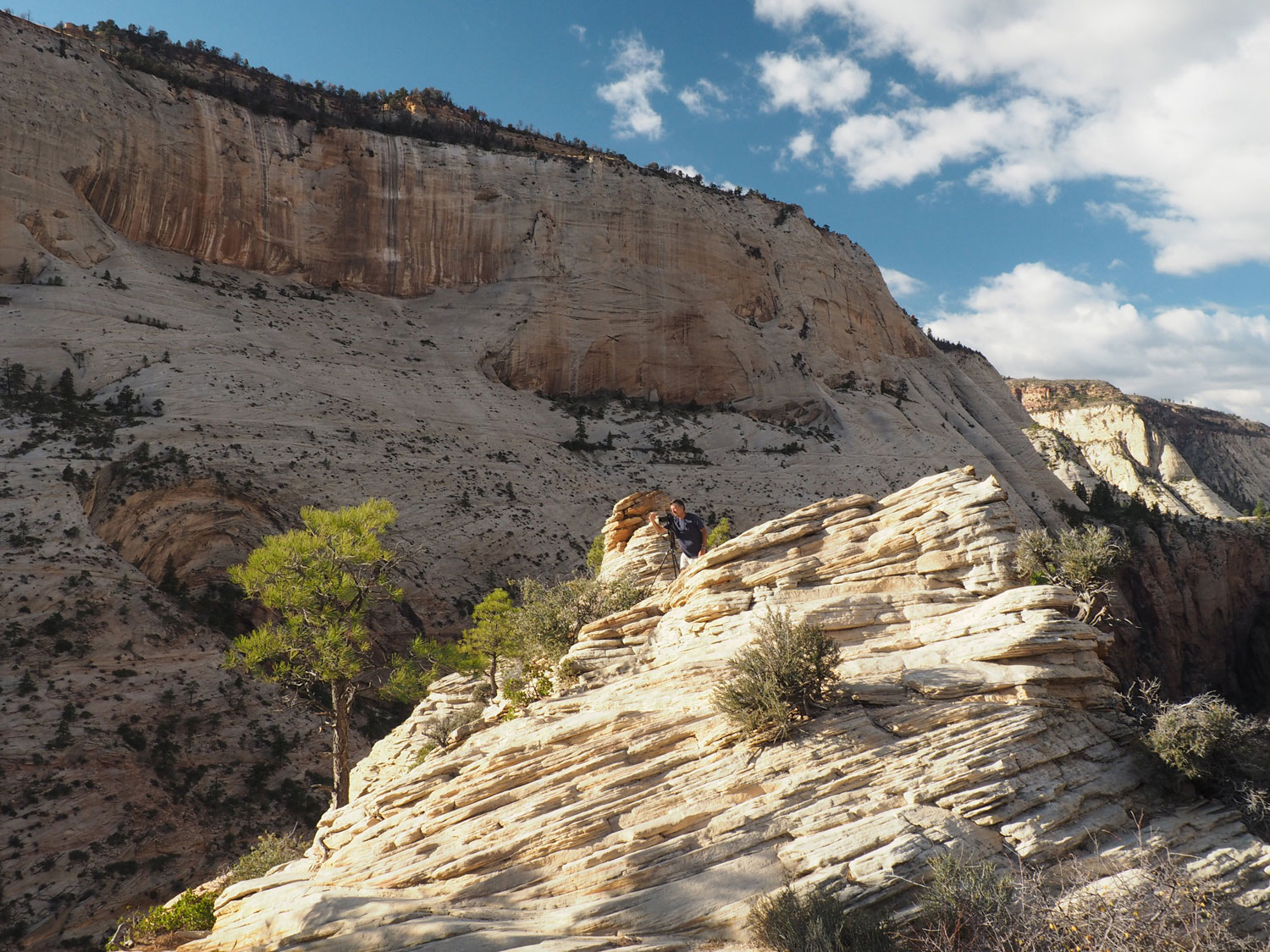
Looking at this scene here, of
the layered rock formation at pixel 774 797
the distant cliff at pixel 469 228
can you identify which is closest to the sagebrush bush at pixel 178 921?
the layered rock formation at pixel 774 797

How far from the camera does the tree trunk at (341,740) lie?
11867 mm

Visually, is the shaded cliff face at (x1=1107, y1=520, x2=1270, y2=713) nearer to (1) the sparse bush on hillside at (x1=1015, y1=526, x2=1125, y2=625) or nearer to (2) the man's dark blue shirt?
(1) the sparse bush on hillside at (x1=1015, y1=526, x2=1125, y2=625)

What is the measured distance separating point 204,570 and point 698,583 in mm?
15147

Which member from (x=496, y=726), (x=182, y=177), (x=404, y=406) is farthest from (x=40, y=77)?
(x=496, y=726)

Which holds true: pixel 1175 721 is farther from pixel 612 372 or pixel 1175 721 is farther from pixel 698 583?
pixel 612 372

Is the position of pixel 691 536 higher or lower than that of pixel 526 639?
higher

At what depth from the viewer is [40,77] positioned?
29.4 m

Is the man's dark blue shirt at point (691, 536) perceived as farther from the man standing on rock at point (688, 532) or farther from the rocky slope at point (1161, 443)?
the rocky slope at point (1161, 443)

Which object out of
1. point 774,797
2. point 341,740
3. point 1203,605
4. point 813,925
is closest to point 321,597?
point 341,740

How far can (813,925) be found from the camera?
5449mm

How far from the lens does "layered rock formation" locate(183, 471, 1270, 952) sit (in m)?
6.12

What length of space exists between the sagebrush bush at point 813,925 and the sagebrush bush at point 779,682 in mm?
1614

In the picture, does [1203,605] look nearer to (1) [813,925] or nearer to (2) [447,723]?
(2) [447,723]

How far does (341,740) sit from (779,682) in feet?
26.4
